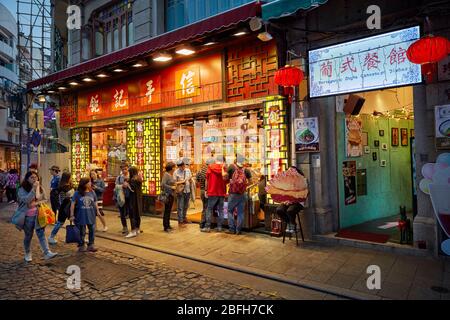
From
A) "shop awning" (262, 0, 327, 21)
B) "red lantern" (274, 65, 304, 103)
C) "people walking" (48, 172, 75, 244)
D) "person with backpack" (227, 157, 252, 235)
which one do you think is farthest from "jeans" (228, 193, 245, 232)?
"shop awning" (262, 0, 327, 21)

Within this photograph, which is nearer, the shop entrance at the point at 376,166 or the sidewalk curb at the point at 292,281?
the sidewalk curb at the point at 292,281

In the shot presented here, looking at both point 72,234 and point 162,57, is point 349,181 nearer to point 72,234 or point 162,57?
point 162,57

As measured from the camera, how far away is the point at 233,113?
11.2 meters

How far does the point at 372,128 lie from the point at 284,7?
4.85 m

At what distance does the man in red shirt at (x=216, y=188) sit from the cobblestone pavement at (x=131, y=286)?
286 centimetres

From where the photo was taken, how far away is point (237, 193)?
8.65 meters

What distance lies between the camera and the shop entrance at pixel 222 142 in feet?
31.8

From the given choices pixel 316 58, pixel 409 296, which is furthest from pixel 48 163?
pixel 409 296

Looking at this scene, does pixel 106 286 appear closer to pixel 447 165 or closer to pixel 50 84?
pixel 447 165

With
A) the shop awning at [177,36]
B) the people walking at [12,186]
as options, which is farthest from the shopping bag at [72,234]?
the people walking at [12,186]

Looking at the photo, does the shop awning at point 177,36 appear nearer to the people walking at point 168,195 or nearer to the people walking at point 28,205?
the people walking at point 168,195

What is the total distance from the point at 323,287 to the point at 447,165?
3395 millimetres

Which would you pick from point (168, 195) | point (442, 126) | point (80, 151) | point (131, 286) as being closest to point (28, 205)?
point (131, 286)

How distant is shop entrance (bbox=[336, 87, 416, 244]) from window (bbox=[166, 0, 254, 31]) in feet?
18.3
